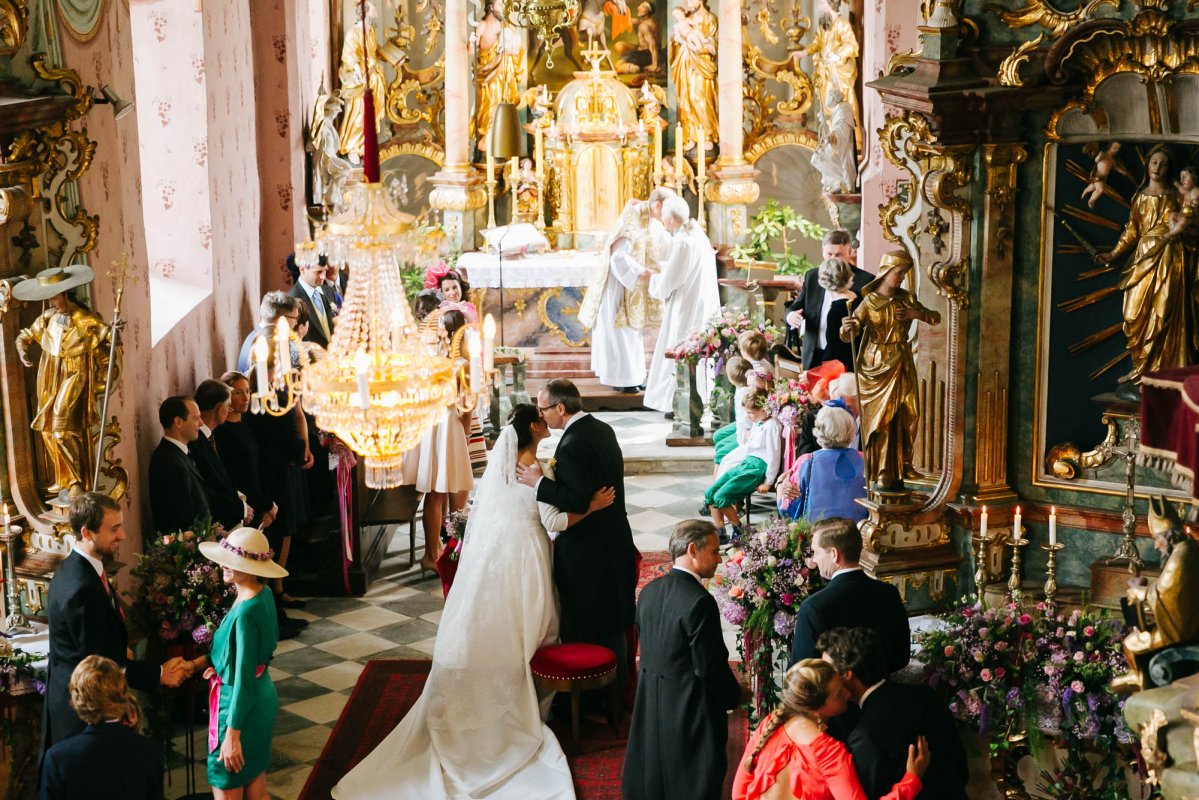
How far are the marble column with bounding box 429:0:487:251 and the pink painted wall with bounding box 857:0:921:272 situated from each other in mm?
5272

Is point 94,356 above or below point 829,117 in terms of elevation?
below

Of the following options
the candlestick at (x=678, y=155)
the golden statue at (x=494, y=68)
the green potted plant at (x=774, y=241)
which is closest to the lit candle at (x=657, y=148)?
the candlestick at (x=678, y=155)

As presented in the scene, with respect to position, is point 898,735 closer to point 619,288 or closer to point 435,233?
point 435,233

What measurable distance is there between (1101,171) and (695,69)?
430 inches

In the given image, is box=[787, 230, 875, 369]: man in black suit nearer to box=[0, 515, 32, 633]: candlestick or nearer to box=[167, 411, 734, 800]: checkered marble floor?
box=[167, 411, 734, 800]: checkered marble floor

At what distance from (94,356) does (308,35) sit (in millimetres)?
8088

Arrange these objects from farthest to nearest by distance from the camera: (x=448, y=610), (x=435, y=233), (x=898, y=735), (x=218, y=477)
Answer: (x=218, y=477) < (x=448, y=610) < (x=435, y=233) < (x=898, y=735)

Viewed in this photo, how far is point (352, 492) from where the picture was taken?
33.7 ft

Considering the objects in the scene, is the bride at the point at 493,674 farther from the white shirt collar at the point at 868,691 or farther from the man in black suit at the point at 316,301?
the man in black suit at the point at 316,301

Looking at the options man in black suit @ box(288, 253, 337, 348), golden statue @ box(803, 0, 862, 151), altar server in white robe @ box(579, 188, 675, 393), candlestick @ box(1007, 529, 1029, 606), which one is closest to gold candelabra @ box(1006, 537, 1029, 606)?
candlestick @ box(1007, 529, 1029, 606)

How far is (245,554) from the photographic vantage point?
261 inches

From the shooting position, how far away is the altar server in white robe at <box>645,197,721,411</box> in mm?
14180

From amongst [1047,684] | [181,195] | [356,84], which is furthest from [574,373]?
[1047,684]

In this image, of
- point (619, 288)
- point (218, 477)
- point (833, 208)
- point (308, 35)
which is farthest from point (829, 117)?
point (218, 477)
